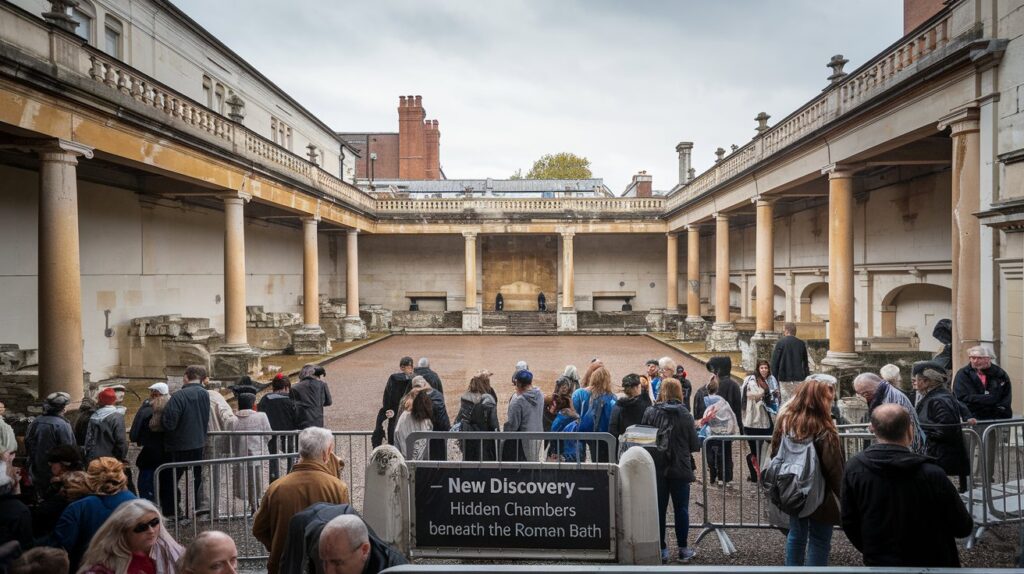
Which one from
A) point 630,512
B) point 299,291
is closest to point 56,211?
point 630,512

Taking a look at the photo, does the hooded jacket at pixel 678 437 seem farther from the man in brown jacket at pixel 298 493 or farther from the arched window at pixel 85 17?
the arched window at pixel 85 17

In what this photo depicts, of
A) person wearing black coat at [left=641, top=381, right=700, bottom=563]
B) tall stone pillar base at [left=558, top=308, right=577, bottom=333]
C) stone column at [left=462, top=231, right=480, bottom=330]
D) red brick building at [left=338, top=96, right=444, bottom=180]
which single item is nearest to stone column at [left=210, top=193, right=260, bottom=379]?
person wearing black coat at [left=641, top=381, right=700, bottom=563]

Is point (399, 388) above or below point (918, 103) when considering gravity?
below

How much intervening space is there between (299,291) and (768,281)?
19.8 metres

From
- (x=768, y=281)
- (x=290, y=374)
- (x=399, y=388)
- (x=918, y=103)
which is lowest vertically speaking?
(x=290, y=374)

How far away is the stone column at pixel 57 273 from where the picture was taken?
8.53m

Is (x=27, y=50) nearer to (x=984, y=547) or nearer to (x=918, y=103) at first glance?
(x=984, y=547)

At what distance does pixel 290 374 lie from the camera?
575 inches

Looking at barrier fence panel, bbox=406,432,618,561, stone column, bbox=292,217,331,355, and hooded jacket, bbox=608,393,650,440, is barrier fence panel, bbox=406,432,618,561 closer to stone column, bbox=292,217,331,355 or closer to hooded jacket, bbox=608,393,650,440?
hooded jacket, bbox=608,393,650,440

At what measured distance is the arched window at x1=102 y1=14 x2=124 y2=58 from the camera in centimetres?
1382

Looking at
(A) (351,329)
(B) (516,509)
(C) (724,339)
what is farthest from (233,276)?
(C) (724,339)

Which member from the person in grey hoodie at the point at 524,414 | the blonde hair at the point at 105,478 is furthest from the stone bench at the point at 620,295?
the blonde hair at the point at 105,478

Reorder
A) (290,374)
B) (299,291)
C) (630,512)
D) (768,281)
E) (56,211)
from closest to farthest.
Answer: (630,512)
(56,211)
(290,374)
(768,281)
(299,291)

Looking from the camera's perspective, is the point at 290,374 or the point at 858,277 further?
the point at 858,277
